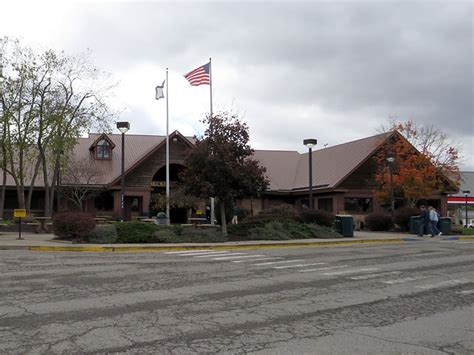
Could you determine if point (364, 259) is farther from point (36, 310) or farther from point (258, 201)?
point (258, 201)

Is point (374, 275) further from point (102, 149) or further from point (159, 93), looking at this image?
point (102, 149)

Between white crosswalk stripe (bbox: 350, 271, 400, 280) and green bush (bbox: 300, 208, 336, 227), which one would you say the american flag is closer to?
green bush (bbox: 300, 208, 336, 227)

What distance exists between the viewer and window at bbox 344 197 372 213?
3700cm

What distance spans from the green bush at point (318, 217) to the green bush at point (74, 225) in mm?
10362

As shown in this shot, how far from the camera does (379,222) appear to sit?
30281 mm

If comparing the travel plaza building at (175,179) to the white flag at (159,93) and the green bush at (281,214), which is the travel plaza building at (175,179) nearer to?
the white flag at (159,93)

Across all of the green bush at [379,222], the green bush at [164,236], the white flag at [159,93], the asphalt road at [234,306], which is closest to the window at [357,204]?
the green bush at [379,222]

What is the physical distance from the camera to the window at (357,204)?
37000 millimetres

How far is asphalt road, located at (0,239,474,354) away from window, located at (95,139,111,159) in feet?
81.5

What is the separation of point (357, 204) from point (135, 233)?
2160 cm

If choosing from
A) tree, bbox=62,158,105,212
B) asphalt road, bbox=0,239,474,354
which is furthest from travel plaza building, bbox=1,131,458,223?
asphalt road, bbox=0,239,474,354

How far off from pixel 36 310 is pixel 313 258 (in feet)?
30.3

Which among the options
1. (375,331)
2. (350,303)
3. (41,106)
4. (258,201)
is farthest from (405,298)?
(258,201)

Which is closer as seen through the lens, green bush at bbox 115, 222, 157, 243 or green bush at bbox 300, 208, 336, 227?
green bush at bbox 115, 222, 157, 243
